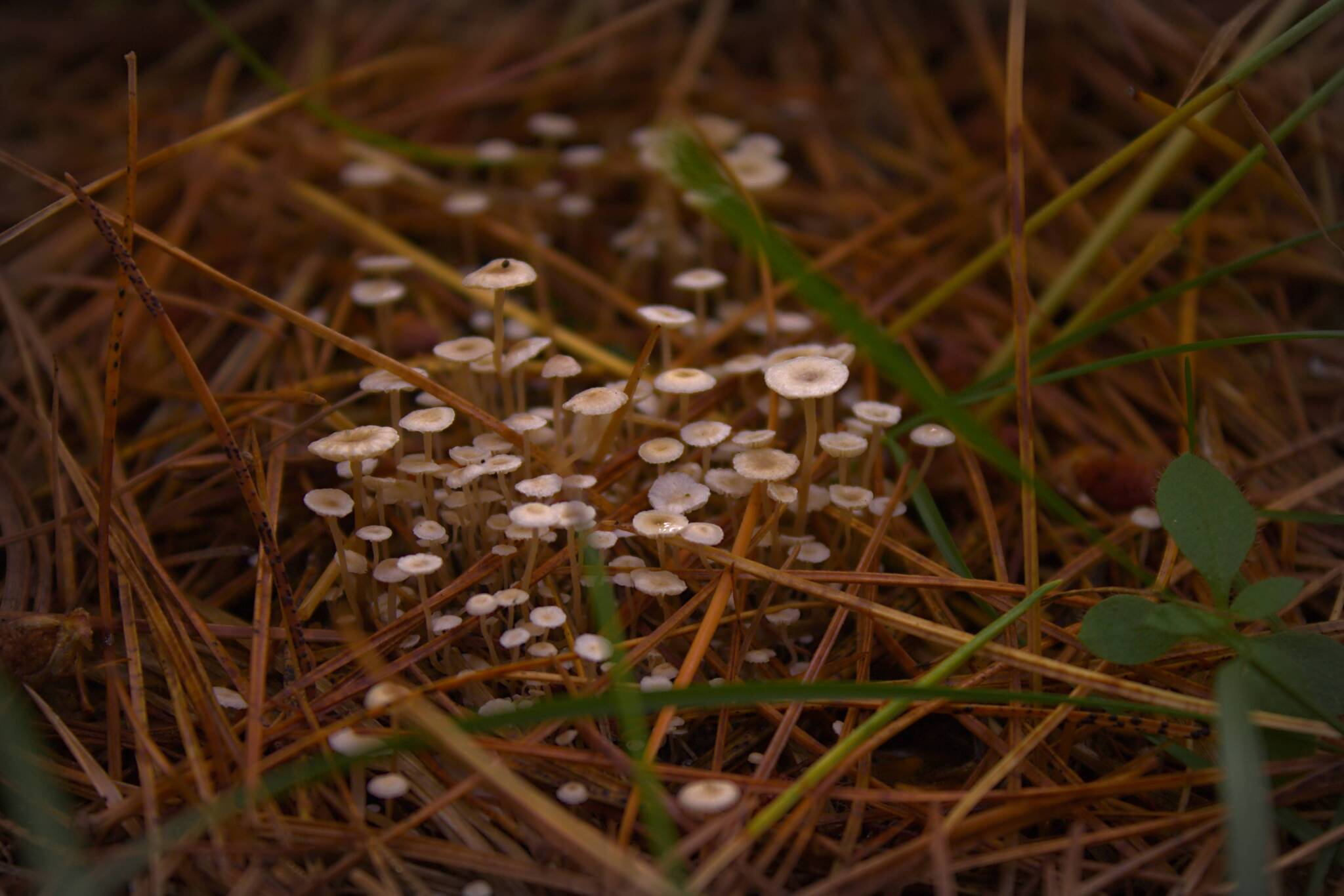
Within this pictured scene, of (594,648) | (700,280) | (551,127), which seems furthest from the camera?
(551,127)

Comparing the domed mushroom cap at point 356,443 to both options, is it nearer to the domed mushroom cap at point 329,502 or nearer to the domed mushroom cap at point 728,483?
the domed mushroom cap at point 329,502

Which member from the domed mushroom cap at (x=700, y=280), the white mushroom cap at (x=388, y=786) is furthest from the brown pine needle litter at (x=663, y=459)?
the domed mushroom cap at (x=700, y=280)

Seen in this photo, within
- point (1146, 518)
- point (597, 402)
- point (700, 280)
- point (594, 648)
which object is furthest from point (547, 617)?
point (1146, 518)

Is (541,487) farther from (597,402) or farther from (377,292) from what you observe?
(377,292)

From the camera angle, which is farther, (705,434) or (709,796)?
(705,434)

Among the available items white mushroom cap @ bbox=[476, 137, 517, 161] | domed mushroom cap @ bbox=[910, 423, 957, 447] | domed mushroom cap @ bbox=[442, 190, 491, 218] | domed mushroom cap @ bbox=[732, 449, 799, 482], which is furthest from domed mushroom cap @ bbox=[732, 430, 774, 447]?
white mushroom cap @ bbox=[476, 137, 517, 161]

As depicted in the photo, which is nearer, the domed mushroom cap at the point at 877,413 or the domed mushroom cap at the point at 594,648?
the domed mushroom cap at the point at 594,648

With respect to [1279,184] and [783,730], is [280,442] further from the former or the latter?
[1279,184]
